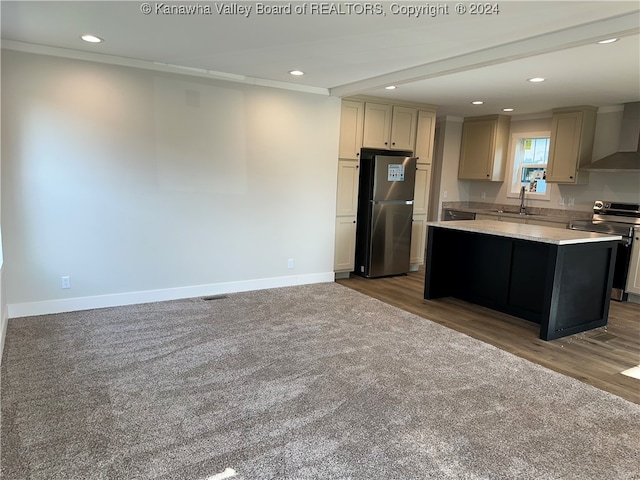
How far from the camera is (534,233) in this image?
389cm

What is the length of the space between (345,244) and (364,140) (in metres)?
1.39

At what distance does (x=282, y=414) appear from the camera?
95.5 inches

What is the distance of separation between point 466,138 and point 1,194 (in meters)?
6.34

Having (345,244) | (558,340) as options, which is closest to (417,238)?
(345,244)

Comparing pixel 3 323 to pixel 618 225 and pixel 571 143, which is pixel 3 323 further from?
pixel 571 143

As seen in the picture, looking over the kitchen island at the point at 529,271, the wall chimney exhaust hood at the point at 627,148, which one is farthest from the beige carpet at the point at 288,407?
the wall chimney exhaust hood at the point at 627,148

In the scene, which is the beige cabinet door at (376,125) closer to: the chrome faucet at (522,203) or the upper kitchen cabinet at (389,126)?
the upper kitchen cabinet at (389,126)

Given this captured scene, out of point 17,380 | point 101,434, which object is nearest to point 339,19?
point 101,434

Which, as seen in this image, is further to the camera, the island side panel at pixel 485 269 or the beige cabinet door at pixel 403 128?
the beige cabinet door at pixel 403 128

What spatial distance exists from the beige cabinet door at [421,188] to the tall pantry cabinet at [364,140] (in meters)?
0.01

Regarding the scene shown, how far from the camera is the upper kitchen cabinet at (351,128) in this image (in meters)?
5.38

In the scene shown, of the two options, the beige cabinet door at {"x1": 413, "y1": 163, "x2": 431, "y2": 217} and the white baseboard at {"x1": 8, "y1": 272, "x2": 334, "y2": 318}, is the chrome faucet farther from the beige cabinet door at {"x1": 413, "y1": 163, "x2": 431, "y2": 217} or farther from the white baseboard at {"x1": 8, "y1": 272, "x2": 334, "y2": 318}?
the white baseboard at {"x1": 8, "y1": 272, "x2": 334, "y2": 318}

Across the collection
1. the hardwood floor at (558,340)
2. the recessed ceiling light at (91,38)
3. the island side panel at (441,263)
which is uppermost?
the recessed ceiling light at (91,38)

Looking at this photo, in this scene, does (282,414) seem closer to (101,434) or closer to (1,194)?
(101,434)
